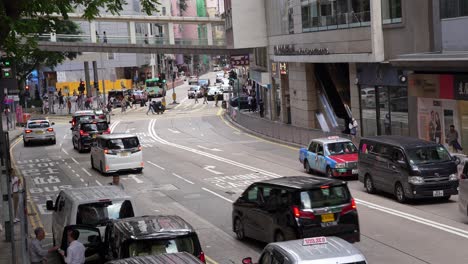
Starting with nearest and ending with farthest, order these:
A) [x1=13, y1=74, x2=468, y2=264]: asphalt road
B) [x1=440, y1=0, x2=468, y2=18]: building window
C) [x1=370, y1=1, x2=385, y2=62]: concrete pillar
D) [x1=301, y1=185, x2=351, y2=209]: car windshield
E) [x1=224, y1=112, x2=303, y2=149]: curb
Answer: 1. [x1=301, y1=185, x2=351, y2=209]: car windshield
2. [x1=13, y1=74, x2=468, y2=264]: asphalt road
3. [x1=440, y1=0, x2=468, y2=18]: building window
4. [x1=370, y1=1, x2=385, y2=62]: concrete pillar
5. [x1=224, y1=112, x2=303, y2=149]: curb

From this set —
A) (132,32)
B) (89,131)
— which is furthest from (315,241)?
(132,32)

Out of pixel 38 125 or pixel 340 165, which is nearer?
pixel 340 165

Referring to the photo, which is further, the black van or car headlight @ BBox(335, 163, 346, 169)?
car headlight @ BBox(335, 163, 346, 169)

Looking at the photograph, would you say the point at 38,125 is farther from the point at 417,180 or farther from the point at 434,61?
the point at 417,180

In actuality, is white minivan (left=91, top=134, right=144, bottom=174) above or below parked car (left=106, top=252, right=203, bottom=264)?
below

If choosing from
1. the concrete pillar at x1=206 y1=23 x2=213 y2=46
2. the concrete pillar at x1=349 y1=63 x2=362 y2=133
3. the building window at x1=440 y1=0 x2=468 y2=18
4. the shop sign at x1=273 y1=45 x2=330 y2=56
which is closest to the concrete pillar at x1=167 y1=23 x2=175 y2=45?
the concrete pillar at x1=206 y1=23 x2=213 y2=46

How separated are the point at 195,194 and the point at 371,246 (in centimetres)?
1128

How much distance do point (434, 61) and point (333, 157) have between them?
596 centimetres

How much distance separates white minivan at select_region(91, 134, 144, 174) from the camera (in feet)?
A: 112

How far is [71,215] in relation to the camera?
55.6 feet

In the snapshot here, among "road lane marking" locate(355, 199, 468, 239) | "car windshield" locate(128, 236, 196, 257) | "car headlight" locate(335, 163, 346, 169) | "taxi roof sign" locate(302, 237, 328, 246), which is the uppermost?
"taxi roof sign" locate(302, 237, 328, 246)

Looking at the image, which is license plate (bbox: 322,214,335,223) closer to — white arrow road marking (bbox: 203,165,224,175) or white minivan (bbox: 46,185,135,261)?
white minivan (bbox: 46,185,135,261)

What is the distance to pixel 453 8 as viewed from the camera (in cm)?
3309

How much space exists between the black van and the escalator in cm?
2483
